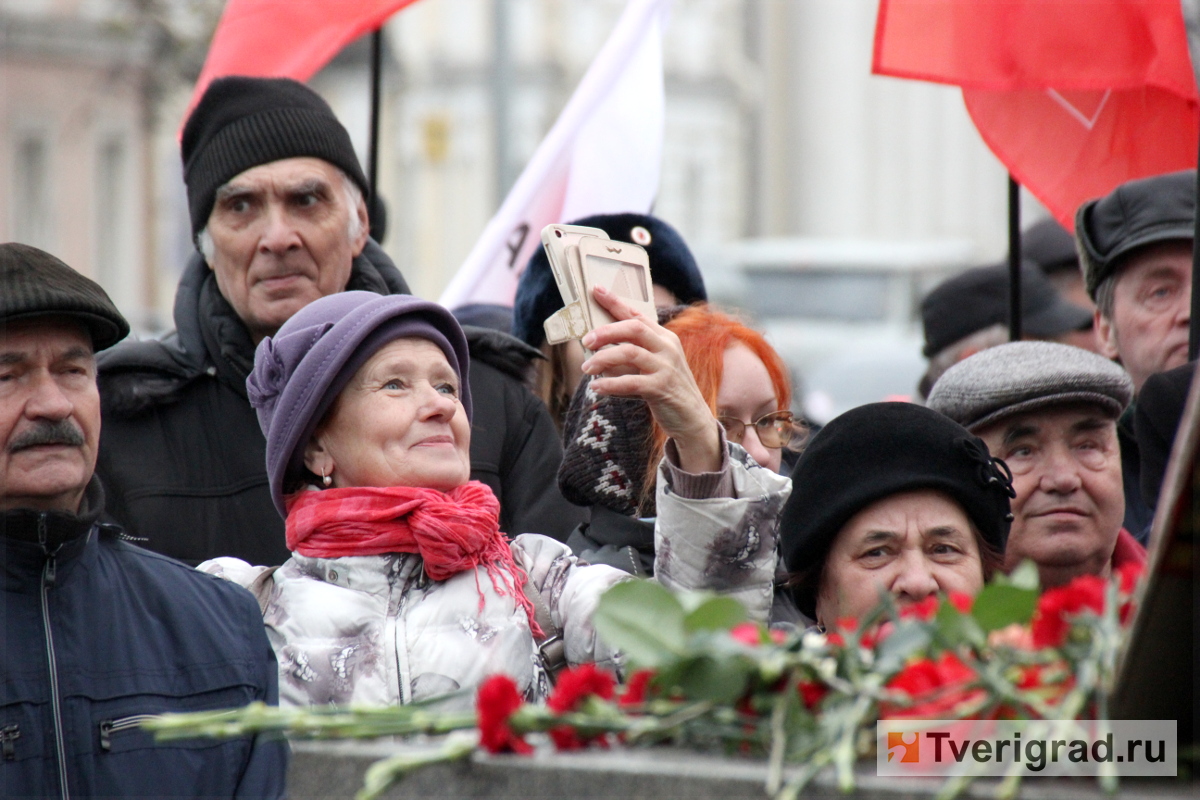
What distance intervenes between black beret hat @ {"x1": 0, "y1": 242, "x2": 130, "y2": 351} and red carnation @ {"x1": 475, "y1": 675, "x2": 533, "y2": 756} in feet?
Result: 4.68

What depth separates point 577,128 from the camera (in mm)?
5441

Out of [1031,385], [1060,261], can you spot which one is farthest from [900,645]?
[1060,261]

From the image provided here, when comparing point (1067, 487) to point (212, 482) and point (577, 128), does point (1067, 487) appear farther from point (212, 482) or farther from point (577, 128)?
point (577, 128)

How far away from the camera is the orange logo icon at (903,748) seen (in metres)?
1.59

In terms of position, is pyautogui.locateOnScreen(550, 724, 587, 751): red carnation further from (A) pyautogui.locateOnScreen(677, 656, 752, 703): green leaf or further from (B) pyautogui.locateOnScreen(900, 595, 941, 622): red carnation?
(B) pyautogui.locateOnScreen(900, 595, 941, 622): red carnation

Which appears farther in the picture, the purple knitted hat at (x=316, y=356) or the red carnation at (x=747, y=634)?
the purple knitted hat at (x=316, y=356)

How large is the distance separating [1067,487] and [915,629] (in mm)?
1882

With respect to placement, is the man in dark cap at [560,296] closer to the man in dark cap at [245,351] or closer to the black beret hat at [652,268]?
the black beret hat at [652,268]

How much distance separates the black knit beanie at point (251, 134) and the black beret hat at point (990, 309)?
2288 mm

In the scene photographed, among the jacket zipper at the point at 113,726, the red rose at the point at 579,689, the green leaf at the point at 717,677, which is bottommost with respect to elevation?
the jacket zipper at the point at 113,726

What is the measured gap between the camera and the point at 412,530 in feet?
9.18

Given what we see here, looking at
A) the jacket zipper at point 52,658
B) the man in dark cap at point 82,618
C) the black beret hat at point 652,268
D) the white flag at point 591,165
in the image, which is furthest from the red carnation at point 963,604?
the white flag at point 591,165

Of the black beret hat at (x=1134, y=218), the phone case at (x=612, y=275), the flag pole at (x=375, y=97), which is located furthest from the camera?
the flag pole at (x=375, y=97)

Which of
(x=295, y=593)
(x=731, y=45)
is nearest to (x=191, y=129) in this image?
(x=295, y=593)
